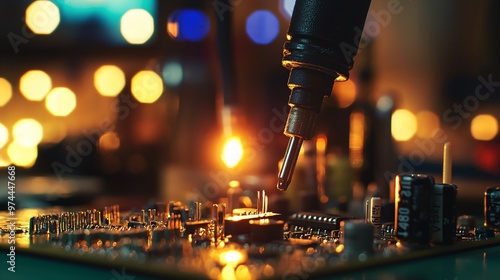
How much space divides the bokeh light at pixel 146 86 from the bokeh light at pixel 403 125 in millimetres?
2335

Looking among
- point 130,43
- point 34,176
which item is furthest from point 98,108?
point 34,176

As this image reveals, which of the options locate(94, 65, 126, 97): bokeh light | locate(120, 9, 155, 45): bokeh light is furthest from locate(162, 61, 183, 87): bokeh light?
locate(94, 65, 126, 97): bokeh light

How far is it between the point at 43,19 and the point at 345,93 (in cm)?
366

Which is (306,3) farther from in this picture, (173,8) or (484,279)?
(173,8)

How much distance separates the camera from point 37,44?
584cm

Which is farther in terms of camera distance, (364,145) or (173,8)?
(173,8)

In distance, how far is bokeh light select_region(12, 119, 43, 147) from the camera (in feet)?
18.8

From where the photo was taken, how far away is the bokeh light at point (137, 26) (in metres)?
5.64

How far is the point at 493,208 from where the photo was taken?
176cm

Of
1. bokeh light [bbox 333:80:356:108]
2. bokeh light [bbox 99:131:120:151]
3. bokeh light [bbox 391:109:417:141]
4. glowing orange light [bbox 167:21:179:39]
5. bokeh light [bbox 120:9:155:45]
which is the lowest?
bokeh light [bbox 99:131:120:151]

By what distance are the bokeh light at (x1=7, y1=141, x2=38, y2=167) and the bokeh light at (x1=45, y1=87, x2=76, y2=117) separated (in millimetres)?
539

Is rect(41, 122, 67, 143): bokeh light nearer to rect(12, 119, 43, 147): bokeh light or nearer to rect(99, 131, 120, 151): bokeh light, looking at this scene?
rect(12, 119, 43, 147): bokeh light

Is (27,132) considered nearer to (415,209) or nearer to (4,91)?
(4,91)

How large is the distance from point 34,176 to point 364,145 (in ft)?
10.0
